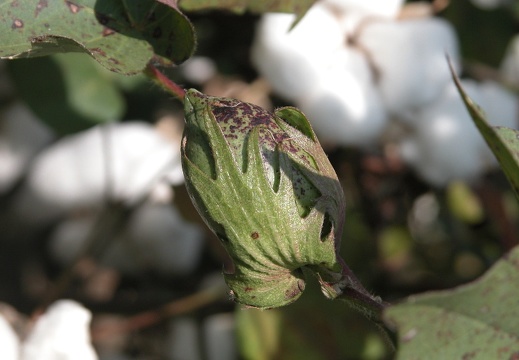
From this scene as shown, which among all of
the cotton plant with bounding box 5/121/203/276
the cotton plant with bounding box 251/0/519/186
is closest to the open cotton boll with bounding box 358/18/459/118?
the cotton plant with bounding box 251/0/519/186

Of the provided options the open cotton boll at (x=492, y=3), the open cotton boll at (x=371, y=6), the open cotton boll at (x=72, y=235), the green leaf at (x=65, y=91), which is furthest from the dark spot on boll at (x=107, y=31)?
the open cotton boll at (x=492, y=3)

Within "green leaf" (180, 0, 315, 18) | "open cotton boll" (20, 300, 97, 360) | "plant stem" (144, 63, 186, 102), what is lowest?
"open cotton boll" (20, 300, 97, 360)

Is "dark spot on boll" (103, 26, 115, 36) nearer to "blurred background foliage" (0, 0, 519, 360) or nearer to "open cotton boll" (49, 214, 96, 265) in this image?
"blurred background foliage" (0, 0, 519, 360)

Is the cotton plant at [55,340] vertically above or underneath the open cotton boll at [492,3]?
above

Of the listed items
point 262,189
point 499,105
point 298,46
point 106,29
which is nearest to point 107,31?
point 106,29

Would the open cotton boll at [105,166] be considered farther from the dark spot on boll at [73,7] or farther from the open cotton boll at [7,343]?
the dark spot on boll at [73,7]
